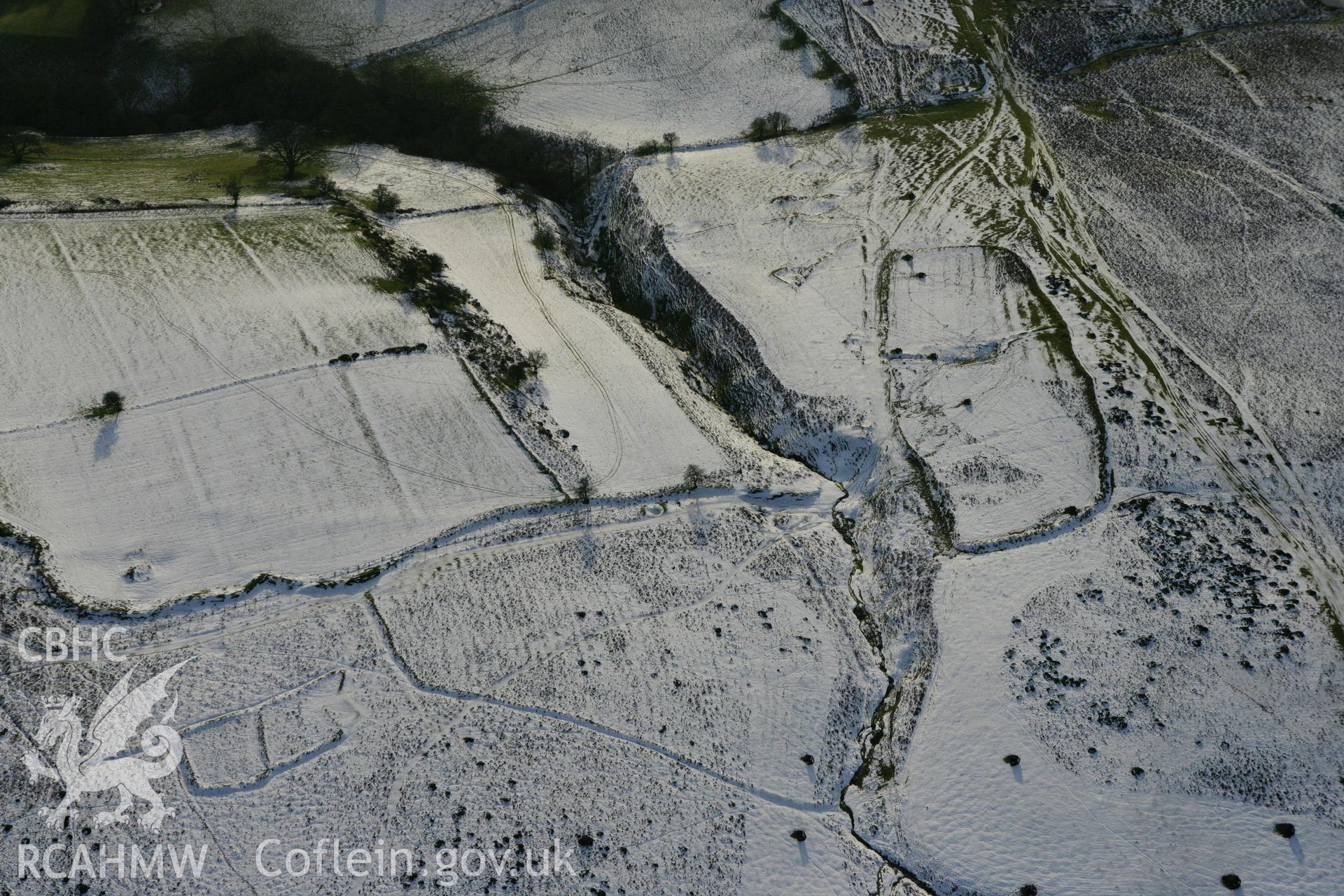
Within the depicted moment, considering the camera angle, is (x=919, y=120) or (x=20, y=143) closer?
(x=20, y=143)

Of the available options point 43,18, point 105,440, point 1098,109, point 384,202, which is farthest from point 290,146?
point 1098,109

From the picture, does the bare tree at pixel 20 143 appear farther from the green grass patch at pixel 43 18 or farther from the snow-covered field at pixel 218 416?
the green grass patch at pixel 43 18

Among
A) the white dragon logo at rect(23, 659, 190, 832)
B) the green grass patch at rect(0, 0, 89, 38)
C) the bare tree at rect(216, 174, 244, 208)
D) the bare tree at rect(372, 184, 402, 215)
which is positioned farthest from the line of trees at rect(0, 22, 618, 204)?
the white dragon logo at rect(23, 659, 190, 832)

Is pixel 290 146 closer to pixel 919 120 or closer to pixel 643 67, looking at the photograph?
pixel 643 67

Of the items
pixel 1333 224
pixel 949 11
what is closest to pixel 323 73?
pixel 949 11

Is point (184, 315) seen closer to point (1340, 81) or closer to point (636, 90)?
point (636, 90)

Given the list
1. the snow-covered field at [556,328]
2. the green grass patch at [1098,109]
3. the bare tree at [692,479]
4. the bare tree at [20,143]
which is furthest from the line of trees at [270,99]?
the green grass patch at [1098,109]

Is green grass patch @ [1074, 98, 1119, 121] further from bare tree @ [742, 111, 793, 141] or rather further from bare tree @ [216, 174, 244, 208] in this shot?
bare tree @ [216, 174, 244, 208]
